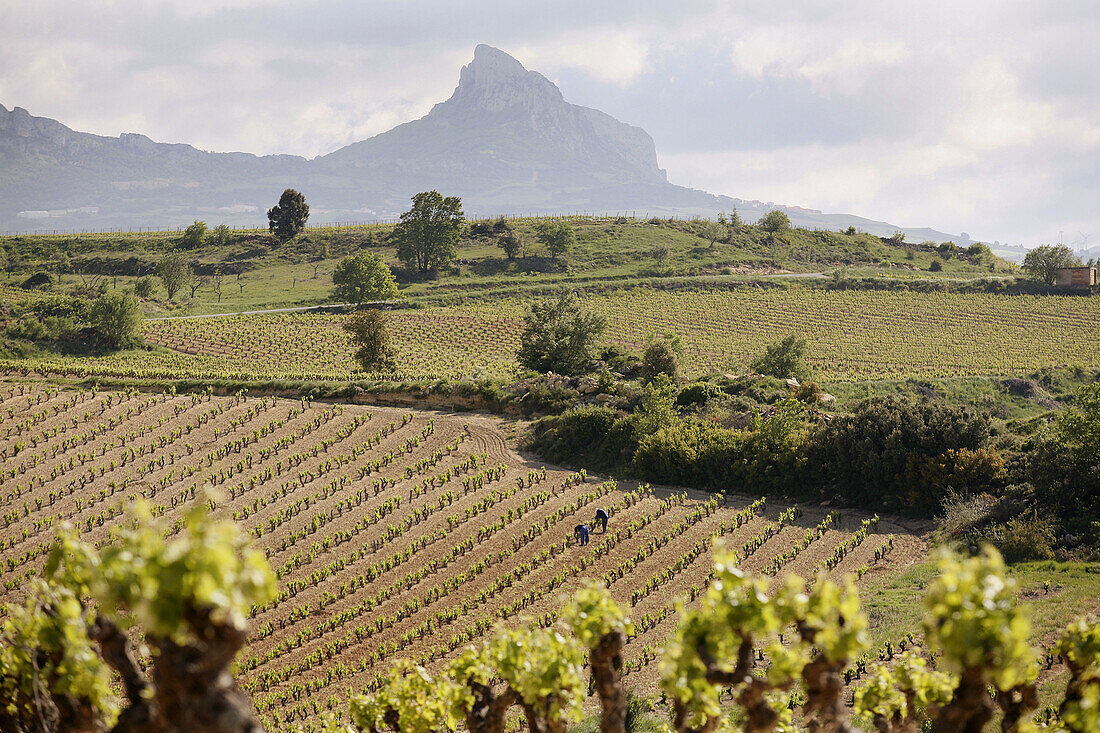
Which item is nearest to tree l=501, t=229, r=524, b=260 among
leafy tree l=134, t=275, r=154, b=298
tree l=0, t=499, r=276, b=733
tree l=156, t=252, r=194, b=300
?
tree l=156, t=252, r=194, b=300

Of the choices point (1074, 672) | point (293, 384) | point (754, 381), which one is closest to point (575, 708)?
point (1074, 672)

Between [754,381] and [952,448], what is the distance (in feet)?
40.9

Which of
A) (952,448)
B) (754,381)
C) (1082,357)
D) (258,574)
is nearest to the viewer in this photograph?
(258,574)

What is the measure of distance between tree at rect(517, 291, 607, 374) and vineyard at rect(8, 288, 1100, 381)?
5280mm

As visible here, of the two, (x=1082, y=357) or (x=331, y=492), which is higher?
(x=1082, y=357)

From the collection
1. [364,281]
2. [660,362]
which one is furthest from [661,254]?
[660,362]

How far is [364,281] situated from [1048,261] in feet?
257

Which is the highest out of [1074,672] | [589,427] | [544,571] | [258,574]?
[258,574]

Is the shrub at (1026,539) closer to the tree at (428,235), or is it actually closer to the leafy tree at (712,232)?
the tree at (428,235)

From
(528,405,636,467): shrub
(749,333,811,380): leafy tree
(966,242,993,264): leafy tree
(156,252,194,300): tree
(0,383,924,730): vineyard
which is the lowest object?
(0,383,924,730): vineyard

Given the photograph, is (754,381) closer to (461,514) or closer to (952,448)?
(952,448)

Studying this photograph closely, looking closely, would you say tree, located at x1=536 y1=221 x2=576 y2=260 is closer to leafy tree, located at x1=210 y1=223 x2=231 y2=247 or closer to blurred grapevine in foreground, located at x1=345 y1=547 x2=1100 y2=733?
leafy tree, located at x1=210 y1=223 x2=231 y2=247

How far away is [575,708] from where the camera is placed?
318 inches

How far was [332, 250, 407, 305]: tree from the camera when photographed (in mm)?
83812
